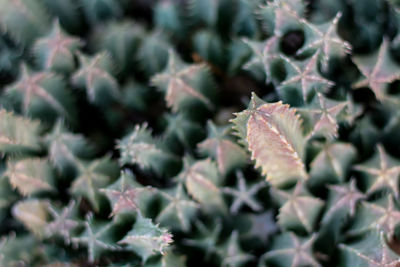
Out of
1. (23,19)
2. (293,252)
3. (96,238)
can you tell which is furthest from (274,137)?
(23,19)

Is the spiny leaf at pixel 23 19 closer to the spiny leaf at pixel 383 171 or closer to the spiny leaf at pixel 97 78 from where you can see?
the spiny leaf at pixel 97 78

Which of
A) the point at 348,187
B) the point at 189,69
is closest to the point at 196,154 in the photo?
the point at 189,69

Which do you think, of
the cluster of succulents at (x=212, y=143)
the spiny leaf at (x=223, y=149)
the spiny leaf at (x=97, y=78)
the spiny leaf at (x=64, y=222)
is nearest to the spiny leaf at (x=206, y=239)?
the cluster of succulents at (x=212, y=143)

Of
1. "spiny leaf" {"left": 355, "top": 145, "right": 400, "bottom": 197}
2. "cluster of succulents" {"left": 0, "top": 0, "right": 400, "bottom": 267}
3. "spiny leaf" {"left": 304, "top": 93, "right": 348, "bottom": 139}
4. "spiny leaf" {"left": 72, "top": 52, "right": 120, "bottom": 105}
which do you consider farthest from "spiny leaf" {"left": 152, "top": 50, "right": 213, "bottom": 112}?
"spiny leaf" {"left": 355, "top": 145, "right": 400, "bottom": 197}

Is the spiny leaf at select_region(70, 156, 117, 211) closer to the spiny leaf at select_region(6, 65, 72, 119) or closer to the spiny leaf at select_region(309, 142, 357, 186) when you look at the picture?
the spiny leaf at select_region(6, 65, 72, 119)

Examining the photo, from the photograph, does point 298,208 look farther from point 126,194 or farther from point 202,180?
point 126,194

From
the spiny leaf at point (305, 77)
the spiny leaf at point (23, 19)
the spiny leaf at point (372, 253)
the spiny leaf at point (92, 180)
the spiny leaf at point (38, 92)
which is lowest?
the spiny leaf at point (372, 253)
